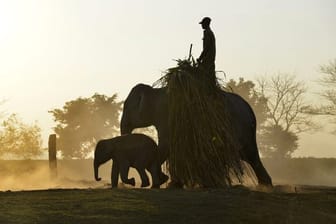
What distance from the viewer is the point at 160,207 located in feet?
35.1

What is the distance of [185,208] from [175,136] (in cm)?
501

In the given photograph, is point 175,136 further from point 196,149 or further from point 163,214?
point 163,214

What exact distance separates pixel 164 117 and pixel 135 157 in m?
2.16

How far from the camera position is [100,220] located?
9648mm

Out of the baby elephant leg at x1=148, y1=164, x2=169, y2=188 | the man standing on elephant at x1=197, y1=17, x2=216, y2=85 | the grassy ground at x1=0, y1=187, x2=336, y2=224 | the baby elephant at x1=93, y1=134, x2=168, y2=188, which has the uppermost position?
the man standing on elephant at x1=197, y1=17, x2=216, y2=85

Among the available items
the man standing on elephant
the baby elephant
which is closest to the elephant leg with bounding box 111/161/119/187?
the baby elephant

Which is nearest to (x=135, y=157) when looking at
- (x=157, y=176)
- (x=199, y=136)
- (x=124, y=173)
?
(x=124, y=173)

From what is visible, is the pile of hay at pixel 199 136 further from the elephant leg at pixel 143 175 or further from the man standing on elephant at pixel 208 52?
the elephant leg at pixel 143 175

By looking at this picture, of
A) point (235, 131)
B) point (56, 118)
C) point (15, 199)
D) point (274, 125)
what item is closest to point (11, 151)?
point (56, 118)

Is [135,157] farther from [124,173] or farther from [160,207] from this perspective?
[160,207]

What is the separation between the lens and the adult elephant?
16906mm

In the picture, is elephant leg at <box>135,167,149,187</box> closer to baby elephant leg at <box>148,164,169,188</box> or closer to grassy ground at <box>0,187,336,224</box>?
baby elephant leg at <box>148,164,169,188</box>

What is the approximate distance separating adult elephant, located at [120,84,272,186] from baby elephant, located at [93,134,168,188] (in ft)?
1.54

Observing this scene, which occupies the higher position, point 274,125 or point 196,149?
point 274,125
